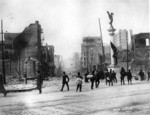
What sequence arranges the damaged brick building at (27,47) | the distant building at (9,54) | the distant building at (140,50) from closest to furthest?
the damaged brick building at (27,47), the distant building at (9,54), the distant building at (140,50)

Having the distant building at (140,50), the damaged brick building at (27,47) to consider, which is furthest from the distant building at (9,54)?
the distant building at (140,50)

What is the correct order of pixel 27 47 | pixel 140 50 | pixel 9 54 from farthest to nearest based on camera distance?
1. pixel 140 50
2. pixel 9 54
3. pixel 27 47

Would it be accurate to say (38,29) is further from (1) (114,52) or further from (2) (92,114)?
(2) (92,114)

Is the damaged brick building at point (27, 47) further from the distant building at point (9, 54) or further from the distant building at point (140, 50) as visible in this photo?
the distant building at point (140, 50)

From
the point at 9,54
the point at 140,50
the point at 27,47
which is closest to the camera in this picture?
the point at 27,47

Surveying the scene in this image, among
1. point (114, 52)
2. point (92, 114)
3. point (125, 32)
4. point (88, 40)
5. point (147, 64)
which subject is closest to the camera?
point (92, 114)

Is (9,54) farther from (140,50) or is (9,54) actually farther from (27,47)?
(140,50)

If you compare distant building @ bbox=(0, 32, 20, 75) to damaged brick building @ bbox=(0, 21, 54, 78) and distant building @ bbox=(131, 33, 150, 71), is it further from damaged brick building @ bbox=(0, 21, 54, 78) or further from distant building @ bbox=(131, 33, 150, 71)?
distant building @ bbox=(131, 33, 150, 71)

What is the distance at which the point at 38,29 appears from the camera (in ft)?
187

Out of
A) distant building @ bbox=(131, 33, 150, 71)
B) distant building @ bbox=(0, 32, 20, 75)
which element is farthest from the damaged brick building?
distant building @ bbox=(131, 33, 150, 71)

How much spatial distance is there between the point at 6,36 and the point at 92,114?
56321 millimetres

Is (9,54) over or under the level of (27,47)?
under

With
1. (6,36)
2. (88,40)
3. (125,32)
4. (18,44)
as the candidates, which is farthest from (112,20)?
(88,40)

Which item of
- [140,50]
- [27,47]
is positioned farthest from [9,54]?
[140,50]
